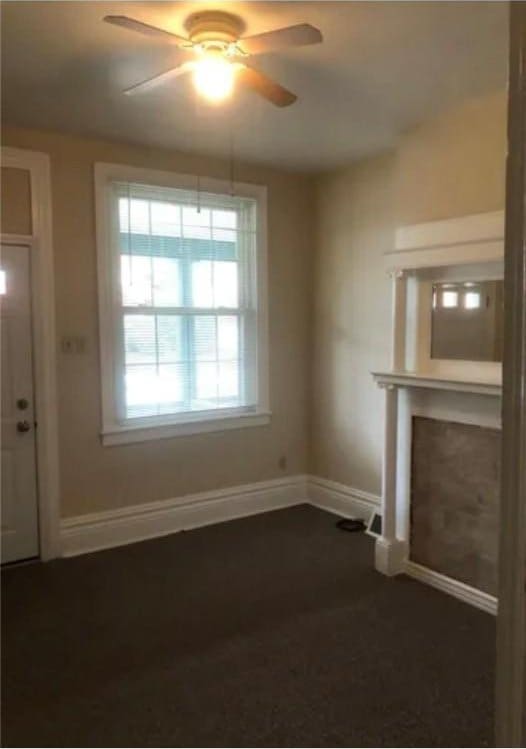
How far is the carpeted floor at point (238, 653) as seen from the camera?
2211mm

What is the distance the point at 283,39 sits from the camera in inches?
83.6

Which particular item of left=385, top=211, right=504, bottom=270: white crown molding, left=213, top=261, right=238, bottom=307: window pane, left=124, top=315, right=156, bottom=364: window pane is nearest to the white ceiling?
left=385, top=211, right=504, bottom=270: white crown molding

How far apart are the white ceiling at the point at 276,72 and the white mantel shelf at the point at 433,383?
1487 millimetres

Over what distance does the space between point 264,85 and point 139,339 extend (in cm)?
210

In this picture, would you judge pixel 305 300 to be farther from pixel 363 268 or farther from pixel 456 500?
pixel 456 500

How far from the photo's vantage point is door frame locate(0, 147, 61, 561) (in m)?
3.61

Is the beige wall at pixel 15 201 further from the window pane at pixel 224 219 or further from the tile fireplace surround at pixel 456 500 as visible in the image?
the tile fireplace surround at pixel 456 500

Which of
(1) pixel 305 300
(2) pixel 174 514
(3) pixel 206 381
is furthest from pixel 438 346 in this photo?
(2) pixel 174 514

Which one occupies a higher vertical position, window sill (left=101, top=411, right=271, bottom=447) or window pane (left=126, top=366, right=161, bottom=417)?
window pane (left=126, top=366, right=161, bottom=417)

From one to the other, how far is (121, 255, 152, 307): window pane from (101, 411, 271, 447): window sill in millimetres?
875

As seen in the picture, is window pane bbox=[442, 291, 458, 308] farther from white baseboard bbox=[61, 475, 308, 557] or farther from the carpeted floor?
white baseboard bbox=[61, 475, 308, 557]

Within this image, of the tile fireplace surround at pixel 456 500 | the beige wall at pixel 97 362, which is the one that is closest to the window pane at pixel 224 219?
the beige wall at pixel 97 362

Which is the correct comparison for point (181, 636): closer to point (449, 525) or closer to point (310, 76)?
point (449, 525)

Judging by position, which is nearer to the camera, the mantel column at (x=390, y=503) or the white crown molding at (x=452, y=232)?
the white crown molding at (x=452, y=232)
